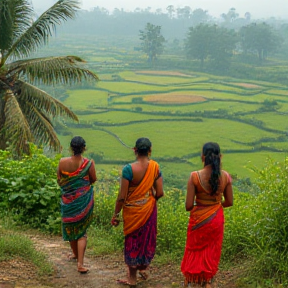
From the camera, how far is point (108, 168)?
71.5ft

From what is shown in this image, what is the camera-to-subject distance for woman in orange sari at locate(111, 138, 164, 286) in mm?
3688

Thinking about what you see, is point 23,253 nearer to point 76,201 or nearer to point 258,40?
point 76,201

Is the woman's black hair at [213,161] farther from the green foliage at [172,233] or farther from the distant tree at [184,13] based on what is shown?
the distant tree at [184,13]

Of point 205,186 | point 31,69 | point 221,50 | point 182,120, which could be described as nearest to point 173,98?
point 182,120

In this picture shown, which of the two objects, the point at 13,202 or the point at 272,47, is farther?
the point at 272,47

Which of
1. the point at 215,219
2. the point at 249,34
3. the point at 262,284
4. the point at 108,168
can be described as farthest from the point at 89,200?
the point at 249,34

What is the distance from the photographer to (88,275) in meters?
4.03

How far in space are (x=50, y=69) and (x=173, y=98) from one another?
2649 centimetres

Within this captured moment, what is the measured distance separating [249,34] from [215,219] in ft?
184

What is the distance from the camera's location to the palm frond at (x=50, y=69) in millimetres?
9648

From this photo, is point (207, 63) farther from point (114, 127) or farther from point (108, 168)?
point (108, 168)

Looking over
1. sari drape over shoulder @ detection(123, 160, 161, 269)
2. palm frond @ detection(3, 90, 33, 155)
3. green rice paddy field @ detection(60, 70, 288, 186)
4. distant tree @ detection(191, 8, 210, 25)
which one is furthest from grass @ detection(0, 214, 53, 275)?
distant tree @ detection(191, 8, 210, 25)

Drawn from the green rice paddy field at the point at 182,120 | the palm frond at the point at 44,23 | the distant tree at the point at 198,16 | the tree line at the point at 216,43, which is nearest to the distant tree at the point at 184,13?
the distant tree at the point at 198,16

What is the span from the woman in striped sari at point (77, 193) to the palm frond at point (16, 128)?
4.68 metres
